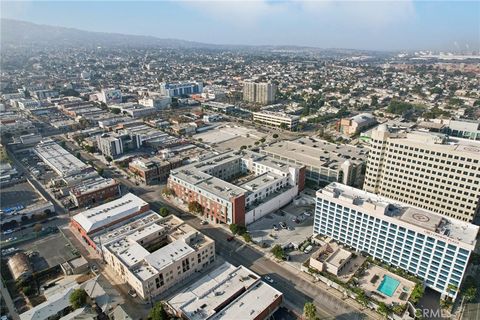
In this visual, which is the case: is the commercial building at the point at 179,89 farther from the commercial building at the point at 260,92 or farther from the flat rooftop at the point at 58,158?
the flat rooftop at the point at 58,158

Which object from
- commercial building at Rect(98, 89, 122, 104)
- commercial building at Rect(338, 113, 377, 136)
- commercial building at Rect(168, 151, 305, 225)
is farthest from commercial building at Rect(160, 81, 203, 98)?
commercial building at Rect(168, 151, 305, 225)

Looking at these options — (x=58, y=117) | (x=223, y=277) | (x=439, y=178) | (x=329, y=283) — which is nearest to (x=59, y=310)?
(x=223, y=277)

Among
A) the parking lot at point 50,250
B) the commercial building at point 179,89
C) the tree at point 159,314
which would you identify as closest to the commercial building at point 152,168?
the parking lot at point 50,250

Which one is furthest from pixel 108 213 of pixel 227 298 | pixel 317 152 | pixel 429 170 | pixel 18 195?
pixel 429 170

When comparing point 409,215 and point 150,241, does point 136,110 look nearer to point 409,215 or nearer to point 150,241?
point 150,241

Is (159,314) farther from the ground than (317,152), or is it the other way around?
(317,152)

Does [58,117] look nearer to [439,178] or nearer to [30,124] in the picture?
[30,124]
